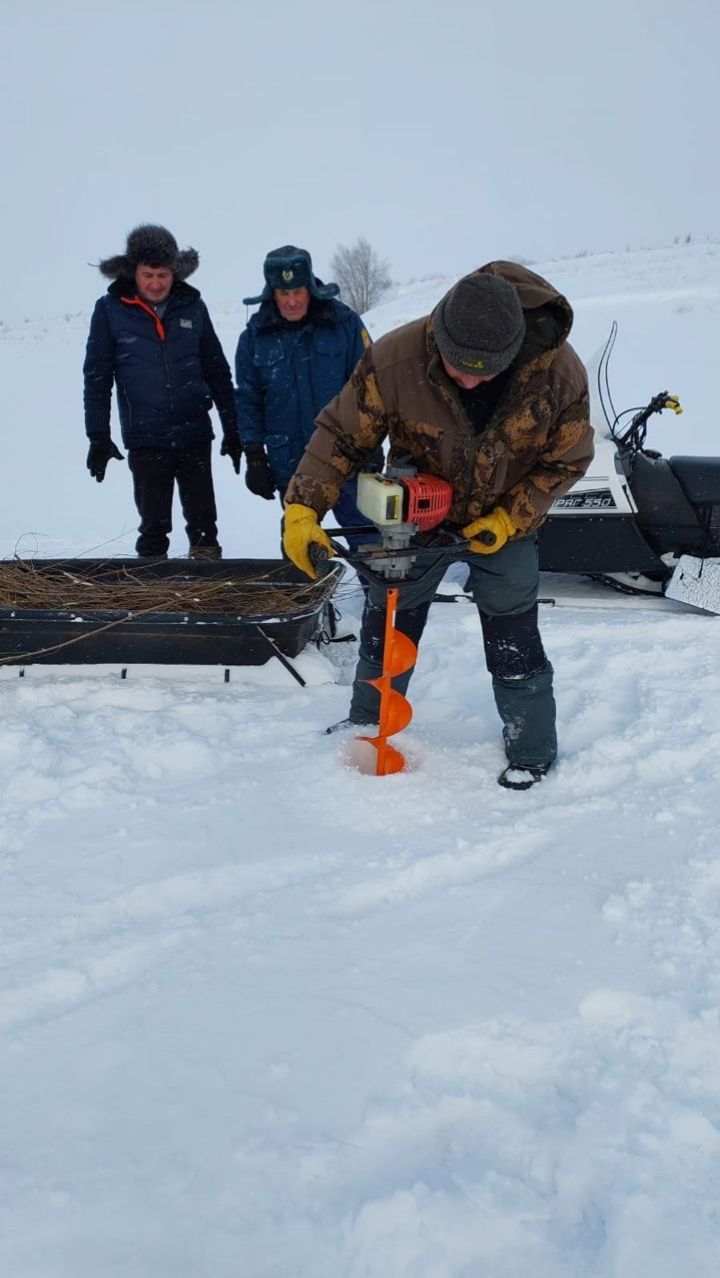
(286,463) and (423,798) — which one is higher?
(286,463)

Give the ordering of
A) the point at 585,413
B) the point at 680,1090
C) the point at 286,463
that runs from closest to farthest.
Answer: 1. the point at 680,1090
2. the point at 585,413
3. the point at 286,463

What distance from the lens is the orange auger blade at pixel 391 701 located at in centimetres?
266

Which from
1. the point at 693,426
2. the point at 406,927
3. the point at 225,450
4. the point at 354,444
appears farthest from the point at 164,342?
the point at 693,426

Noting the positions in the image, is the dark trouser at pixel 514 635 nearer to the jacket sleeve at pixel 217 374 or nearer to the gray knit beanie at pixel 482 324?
the gray knit beanie at pixel 482 324

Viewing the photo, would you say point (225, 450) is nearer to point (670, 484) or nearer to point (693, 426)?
point (670, 484)

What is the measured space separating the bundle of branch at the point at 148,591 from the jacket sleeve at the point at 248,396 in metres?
0.60

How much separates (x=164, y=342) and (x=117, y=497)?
3760 mm

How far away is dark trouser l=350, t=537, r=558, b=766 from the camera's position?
103 inches

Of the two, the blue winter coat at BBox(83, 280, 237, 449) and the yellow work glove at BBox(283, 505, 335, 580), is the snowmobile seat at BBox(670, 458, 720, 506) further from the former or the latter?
the yellow work glove at BBox(283, 505, 335, 580)

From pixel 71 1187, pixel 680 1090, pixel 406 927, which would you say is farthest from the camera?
pixel 406 927

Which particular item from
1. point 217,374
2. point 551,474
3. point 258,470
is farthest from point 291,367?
point 551,474

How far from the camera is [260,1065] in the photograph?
5.48 feet

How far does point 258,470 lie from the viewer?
388cm

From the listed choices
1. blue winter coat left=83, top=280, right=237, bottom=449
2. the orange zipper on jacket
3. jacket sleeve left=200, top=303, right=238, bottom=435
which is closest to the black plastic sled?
blue winter coat left=83, top=280, right=237, bottom=449
